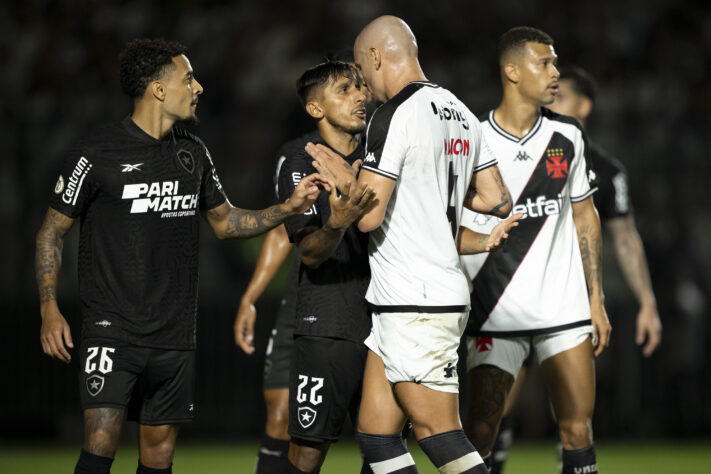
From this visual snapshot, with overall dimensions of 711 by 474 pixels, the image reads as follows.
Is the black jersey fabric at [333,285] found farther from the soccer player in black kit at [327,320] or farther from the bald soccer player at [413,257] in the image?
the bald soccer player at [413,257]

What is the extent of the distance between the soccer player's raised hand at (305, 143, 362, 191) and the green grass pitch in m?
4.26

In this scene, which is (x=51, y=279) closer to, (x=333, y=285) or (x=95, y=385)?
(x=95, y=385)

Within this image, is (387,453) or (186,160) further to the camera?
(186,160)

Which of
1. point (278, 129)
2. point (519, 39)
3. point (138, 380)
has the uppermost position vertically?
point (278, 129)

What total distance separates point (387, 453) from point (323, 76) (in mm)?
1892

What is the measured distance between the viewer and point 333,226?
434 cm

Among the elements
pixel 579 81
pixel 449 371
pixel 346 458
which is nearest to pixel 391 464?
pixel 449 371

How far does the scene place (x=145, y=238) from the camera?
490 cm

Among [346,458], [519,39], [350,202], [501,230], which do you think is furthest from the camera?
[346,458]

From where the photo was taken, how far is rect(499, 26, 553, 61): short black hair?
225 inches

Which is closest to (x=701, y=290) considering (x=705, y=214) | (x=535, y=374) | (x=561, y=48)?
(x=705, y=214)

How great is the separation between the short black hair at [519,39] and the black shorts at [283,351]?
1870 mm

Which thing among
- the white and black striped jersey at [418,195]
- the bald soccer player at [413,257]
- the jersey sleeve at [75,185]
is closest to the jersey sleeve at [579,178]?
the bald soccer player at [413,257]


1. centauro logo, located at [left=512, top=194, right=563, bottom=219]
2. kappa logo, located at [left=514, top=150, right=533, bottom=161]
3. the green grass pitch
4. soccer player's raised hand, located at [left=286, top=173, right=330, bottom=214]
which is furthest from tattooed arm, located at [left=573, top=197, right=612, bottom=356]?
the green grass pitch
